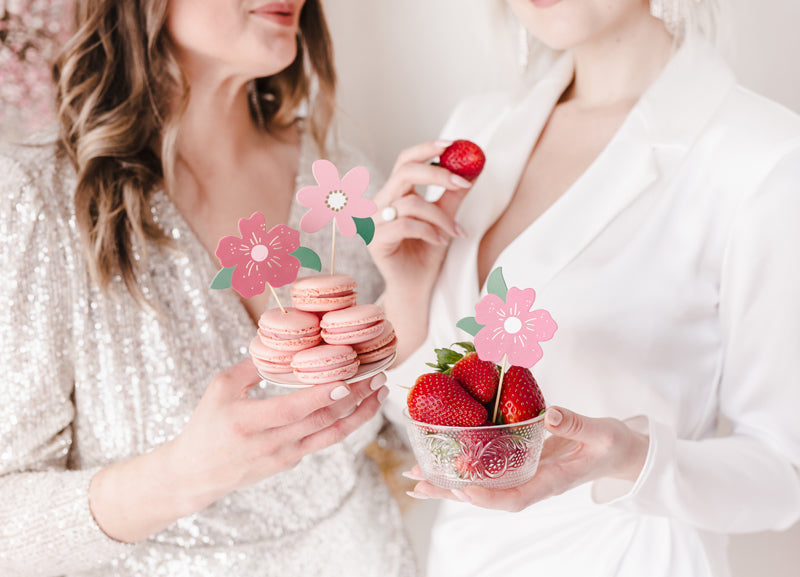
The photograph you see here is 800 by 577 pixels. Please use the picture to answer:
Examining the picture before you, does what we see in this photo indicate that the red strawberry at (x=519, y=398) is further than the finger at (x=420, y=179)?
No

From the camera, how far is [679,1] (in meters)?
1.24

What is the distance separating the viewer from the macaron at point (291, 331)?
1006mm

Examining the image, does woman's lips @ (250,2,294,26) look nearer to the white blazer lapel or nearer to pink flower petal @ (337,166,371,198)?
pink flower petal @ (337,166,371,198)

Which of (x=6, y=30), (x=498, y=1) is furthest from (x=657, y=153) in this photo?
(x=6, y=30)

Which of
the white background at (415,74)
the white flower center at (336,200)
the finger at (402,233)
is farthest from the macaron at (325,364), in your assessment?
the white background at (415,74)

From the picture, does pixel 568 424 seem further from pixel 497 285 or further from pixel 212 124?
pixel 212 124

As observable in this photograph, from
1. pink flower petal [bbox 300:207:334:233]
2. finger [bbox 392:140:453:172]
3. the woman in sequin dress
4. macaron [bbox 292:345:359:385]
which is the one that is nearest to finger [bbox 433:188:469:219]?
finger [bbox 392:140:453:172]

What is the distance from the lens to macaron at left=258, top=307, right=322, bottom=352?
1.01 meters

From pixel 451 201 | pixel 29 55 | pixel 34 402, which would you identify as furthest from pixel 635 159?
pixel 29 55

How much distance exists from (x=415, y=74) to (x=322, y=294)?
108cm

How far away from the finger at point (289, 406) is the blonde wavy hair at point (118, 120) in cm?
42

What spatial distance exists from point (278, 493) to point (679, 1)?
1.18 metres

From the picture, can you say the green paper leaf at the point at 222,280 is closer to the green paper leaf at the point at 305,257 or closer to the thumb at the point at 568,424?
the green paper leaf at the point at 305,257

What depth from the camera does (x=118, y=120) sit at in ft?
4.49
